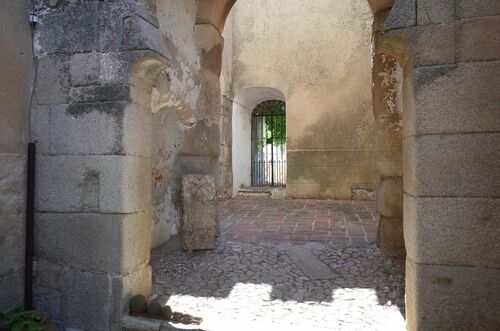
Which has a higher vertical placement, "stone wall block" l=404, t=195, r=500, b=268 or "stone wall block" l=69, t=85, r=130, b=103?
"stone wall block" l=69, t=85, r=130, b=103

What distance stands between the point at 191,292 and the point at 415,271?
1.79 metres

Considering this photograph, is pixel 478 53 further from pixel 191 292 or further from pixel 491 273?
pixel 191 292

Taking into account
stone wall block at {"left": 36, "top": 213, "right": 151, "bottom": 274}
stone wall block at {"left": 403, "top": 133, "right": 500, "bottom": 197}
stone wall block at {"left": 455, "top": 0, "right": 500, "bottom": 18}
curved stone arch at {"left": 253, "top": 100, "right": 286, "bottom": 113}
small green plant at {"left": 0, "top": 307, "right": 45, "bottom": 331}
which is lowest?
small green plant at {"left": 0, "top": 307, "right": 45, "bottom": 331}

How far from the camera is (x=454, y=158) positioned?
6.86ft

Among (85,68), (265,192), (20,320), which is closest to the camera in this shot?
(20,320)

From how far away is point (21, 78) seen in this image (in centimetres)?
271

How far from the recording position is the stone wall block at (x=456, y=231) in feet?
6.68

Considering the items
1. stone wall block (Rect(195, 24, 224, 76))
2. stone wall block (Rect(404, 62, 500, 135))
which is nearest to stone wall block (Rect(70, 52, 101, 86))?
stone wall block (Rect(195, 24, 224, 76))

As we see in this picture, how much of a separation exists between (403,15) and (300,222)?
12.0 feet

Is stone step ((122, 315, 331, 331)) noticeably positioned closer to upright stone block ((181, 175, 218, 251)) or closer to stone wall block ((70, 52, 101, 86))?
upright stone block ((181, 175, 218, 251))

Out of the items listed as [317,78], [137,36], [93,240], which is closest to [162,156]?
[93,240]

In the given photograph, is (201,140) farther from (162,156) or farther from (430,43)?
(430,43)

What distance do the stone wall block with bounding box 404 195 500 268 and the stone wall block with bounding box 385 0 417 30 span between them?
1035 mm

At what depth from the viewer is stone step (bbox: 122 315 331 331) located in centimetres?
239
